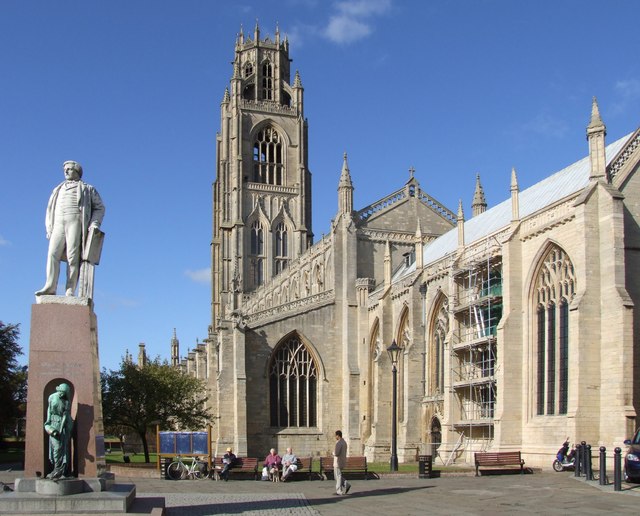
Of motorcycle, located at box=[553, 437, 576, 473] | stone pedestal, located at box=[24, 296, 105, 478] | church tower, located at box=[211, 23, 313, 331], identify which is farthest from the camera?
church tower, located at box=[211, 23, 313, 331]

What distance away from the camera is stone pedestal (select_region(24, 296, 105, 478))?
12.7 m

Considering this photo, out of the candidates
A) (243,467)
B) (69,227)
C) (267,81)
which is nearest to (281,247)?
(267,81)

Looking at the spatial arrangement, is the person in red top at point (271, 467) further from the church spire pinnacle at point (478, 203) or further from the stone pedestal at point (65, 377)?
the church spire pinnacle at point (478, 203)

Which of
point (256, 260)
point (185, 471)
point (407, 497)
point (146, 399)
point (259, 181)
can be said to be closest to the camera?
point (407, 497)

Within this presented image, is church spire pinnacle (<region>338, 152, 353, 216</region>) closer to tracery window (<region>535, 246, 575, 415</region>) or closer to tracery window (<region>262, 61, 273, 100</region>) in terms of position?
tracery window (<region>535, 246, 575, 415</region>)

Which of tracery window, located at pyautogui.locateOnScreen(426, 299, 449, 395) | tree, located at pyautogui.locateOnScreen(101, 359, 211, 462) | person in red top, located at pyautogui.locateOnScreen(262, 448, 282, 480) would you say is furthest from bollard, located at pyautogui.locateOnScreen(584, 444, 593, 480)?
tree, located at pyautogui.locateOnScreen(101, 359, 211, 462)

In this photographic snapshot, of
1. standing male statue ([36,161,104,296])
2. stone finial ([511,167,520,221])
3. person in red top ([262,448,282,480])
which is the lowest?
person in red top ([262,448,282,480])

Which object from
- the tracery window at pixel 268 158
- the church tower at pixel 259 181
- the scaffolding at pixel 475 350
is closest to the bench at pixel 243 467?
the scaffolding at pixel 475 350

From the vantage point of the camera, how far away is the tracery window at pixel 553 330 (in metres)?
29.4

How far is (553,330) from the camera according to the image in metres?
30.4

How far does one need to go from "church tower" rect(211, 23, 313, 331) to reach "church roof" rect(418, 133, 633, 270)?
2658 centimetres

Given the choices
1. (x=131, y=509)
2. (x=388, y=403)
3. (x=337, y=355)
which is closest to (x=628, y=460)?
(x=131, y=509)

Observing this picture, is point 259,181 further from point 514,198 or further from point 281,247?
point 514,198

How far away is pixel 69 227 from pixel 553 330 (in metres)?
21.2
